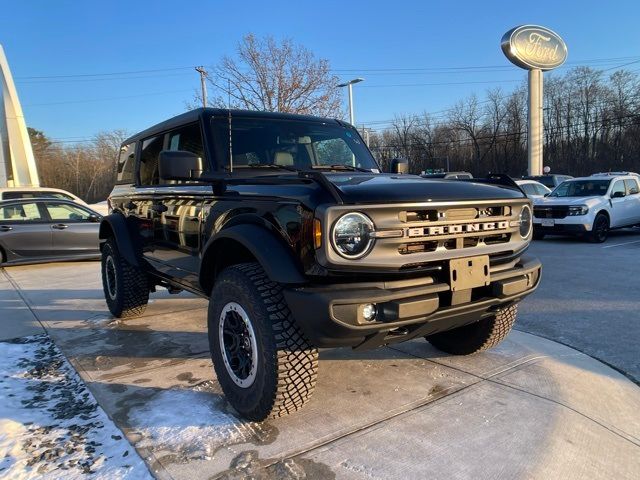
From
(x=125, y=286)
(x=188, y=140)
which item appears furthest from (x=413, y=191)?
(x=125, y=286)

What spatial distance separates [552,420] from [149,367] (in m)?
2.96

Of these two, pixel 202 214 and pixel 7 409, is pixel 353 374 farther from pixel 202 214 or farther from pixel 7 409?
pixel 7 409

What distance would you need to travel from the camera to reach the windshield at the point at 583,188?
42.3ft

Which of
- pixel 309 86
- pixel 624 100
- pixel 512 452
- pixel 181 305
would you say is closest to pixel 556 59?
pixel 309 86

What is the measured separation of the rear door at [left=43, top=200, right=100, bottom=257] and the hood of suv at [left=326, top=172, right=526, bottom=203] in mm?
8787

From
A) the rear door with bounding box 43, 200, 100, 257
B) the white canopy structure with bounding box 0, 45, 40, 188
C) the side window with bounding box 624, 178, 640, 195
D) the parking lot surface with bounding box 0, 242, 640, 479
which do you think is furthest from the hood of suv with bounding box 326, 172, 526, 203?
the white canopy structure with bounding box 0, 45, 40, 188

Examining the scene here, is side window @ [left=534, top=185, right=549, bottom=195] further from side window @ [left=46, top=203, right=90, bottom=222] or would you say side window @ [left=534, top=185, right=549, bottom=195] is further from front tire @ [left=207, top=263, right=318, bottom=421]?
front tire @ [left=207, top=263, right=318, bottom=421]

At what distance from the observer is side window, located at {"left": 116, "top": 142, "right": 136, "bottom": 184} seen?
5516 mm

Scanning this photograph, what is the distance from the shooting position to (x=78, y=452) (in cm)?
271

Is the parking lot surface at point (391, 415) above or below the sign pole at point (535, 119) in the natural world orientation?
below

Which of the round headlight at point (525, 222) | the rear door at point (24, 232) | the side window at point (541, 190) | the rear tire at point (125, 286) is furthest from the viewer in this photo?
the side window at point (541, 190)

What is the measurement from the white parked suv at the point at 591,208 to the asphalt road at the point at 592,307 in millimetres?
2321

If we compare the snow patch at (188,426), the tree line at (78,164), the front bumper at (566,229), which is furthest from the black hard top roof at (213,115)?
the tree line at (78,164)

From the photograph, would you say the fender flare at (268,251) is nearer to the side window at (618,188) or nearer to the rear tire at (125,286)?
the rear tire at (125,286)
